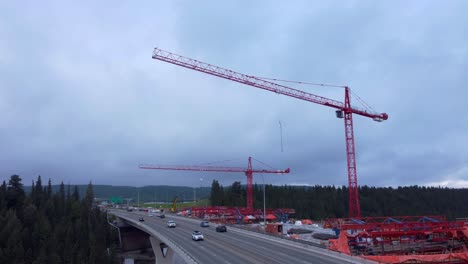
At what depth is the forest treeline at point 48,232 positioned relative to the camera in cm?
9819

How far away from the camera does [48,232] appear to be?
110875 mm

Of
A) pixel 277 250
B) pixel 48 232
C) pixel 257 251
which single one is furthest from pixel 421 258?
pixel 48 232

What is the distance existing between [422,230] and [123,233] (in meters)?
97.0

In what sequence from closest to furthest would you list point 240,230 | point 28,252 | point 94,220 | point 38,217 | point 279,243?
point 279,243, point 240,230, point 28,252, point 38,217, point 94,220

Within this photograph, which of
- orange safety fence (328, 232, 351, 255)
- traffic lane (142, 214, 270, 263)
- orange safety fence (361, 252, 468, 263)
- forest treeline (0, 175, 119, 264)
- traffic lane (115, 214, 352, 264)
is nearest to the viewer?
traffic lane (115, 214, 352, 264)

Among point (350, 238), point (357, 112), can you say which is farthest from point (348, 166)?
point (350, 238)

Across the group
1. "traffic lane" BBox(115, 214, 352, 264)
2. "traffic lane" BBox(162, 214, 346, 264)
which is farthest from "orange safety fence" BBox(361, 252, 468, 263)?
"traffic lane" BBox(115, 214, 352, 264)

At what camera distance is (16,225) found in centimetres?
10800

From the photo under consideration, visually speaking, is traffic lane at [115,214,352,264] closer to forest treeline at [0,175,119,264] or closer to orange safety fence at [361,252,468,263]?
orange safety fence at [361,252,468,263]

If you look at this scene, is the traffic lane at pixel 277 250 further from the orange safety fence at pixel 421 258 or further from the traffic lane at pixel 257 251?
the orange safety fence at pixel 421 258

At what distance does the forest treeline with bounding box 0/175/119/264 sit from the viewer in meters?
98.2

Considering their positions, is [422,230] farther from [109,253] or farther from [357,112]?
[109,253]

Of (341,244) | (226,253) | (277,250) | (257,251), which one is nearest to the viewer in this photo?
(226,253)

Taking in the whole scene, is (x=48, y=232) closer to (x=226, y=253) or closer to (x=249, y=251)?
(x=226, y=253)
